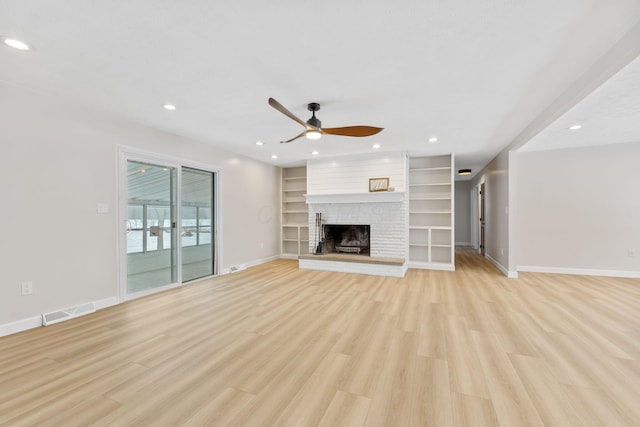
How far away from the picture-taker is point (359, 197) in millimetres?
5633

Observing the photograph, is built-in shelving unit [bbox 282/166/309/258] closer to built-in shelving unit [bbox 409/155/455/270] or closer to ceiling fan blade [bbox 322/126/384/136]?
built-in shelving unit [bbox 409/155/455/270]

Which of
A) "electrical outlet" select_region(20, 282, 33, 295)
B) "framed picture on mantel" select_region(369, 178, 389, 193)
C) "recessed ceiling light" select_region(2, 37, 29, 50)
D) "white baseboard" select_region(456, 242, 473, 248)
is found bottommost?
"white baseboard" select_region(456, 242, 473, 248)

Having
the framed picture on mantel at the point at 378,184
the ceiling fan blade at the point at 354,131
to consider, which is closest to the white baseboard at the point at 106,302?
the ceiling fan blade at the point at 354,131

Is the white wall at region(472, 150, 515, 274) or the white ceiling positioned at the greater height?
the white ceiling

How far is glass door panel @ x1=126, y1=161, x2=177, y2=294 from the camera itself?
149 inches

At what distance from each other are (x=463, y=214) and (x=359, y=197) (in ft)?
19.5

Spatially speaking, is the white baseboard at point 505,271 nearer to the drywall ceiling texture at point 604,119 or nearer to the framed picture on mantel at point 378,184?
the drywall ceiling texture at point 604,119

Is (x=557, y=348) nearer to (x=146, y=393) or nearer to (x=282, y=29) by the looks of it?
(x=146, y=393)

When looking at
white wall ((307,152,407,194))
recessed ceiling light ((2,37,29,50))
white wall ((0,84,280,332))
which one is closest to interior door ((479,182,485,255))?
white wall ((307,152,407,194))

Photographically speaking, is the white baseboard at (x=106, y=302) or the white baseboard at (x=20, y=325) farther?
the white baseboard at (x=106, y=302)

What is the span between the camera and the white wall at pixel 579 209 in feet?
15.3

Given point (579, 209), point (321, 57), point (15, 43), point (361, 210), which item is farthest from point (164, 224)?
point (579, 209)

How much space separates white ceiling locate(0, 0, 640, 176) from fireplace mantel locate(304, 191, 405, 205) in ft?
6.37

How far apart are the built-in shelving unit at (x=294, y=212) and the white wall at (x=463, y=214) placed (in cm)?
601
